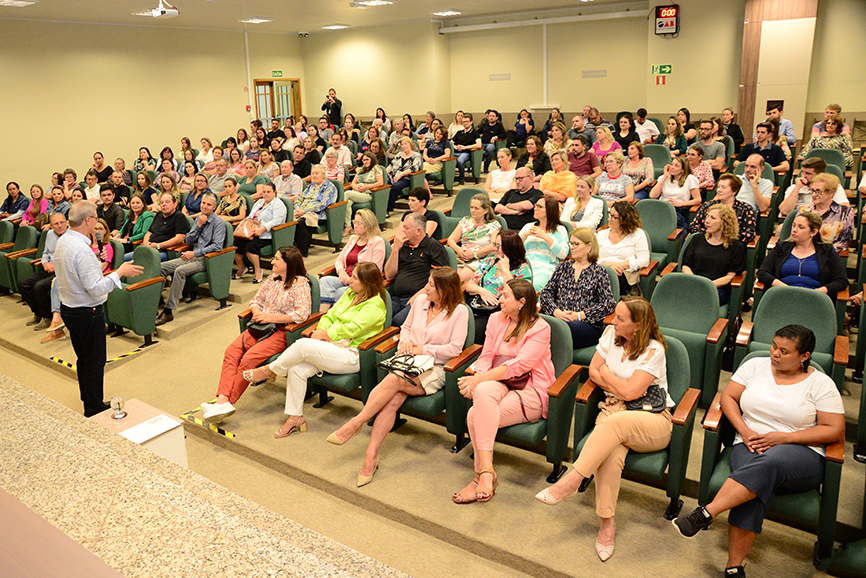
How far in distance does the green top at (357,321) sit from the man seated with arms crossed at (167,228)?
307 cm

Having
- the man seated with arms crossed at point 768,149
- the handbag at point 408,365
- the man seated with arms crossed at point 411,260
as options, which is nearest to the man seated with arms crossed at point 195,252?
the man seated with arms crossed at point 411,260

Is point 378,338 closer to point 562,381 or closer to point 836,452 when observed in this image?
point 562,381

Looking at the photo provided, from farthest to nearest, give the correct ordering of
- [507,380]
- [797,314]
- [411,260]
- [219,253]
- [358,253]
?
[219,253]
[358,253]
[411,260]
[797,314]
[507,380]

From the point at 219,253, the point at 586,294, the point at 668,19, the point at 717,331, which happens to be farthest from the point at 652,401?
the point at 668,19

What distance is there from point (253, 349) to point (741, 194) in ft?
14.4

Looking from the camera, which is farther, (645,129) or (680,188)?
(645,129)

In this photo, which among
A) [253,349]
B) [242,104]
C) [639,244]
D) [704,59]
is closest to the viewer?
[253,349]

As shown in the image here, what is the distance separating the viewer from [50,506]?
1388 mm

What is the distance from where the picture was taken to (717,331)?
361 cm

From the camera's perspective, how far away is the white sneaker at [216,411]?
4.04 metres

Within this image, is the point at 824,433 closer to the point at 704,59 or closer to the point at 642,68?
the point at 704,59

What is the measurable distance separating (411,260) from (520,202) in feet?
5.13

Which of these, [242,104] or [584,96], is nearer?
[584,96]

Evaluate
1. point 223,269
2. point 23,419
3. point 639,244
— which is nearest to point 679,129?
point 639,244
